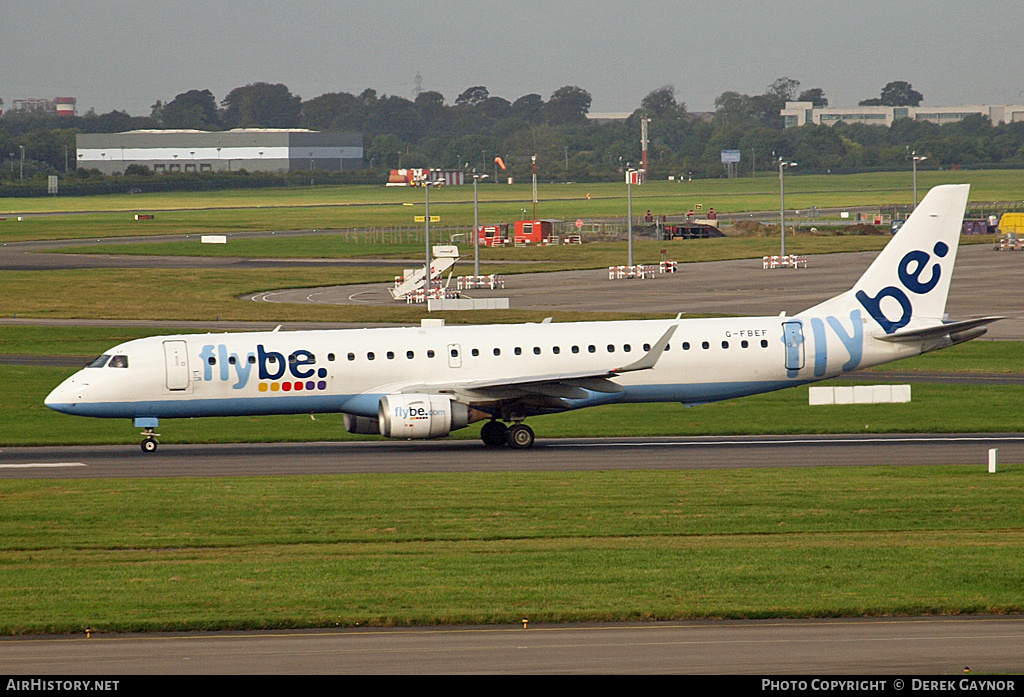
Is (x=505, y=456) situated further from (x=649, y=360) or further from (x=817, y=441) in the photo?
(x=817, y=441)

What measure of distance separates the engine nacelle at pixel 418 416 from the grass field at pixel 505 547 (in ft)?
15.8

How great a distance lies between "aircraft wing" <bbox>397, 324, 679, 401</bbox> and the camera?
1592 inches

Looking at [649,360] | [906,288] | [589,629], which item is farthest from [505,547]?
[906,288]

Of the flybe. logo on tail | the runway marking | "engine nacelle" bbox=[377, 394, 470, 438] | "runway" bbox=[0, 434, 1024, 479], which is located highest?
the flybe. logo on tail

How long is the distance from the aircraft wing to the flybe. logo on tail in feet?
24.3

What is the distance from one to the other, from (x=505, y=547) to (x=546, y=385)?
15.4 metres

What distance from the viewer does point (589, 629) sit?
64.5 ft

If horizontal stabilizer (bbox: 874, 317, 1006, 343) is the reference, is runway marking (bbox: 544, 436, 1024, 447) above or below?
below

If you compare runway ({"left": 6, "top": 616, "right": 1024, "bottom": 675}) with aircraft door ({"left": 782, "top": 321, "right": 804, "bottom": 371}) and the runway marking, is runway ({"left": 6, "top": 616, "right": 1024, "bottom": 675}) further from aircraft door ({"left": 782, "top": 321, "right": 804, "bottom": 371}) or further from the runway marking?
aircraft door ({"left": 782, "top": 321, "right": 804, "bottom": 371})

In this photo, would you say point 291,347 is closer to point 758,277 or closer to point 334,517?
point 334,517

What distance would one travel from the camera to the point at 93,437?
44.6 meters

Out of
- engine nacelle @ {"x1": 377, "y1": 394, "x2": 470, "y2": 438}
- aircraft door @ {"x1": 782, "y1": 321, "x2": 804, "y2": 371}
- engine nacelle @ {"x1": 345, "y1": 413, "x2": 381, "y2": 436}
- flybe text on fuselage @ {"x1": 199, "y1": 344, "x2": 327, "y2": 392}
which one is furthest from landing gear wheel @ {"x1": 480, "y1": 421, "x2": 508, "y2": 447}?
aircraft door @ {"x1": 782, "y1": 321, "x2": 804, "y2": 371}
